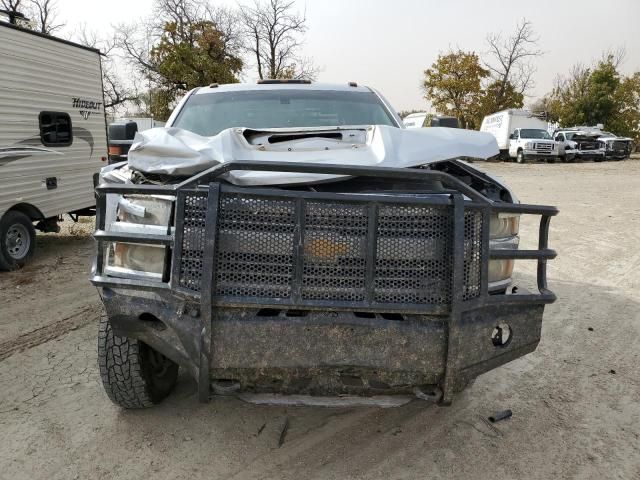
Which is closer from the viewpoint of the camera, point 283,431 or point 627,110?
point 283,431

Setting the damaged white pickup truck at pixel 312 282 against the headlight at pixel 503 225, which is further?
the headlight at pixel 503 225

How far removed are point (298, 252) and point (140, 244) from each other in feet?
2.52

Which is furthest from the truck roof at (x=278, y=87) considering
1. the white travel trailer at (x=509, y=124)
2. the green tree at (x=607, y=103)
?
the green tree at (x=607, y=103)

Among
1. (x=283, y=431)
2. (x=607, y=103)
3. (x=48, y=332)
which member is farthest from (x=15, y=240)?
(x=607, y=103)

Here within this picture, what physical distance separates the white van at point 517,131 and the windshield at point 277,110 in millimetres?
26368

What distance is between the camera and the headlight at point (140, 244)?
8.12 feet

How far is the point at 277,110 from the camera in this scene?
4230mm

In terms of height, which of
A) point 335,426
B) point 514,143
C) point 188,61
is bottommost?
point 335,426

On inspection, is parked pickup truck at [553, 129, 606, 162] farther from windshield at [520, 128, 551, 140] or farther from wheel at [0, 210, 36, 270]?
wheel at [0, 210, 36, 270]

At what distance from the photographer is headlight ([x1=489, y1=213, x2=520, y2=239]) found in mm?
2688

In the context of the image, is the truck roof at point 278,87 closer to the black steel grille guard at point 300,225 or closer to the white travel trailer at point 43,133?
the black steel grille guard at point 300,225

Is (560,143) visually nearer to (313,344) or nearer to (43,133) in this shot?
(43,133)

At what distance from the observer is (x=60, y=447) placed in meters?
2.87

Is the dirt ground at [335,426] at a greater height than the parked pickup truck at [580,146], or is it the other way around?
the parked pickup truck at [580,146]
